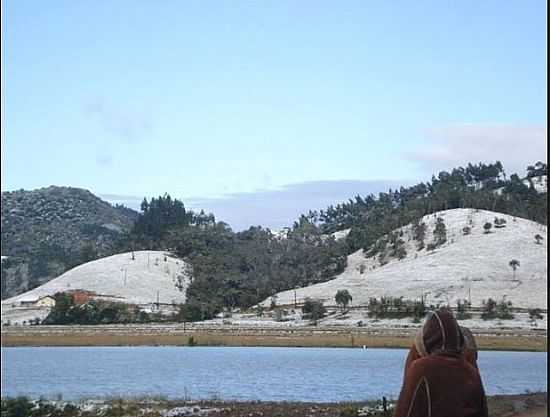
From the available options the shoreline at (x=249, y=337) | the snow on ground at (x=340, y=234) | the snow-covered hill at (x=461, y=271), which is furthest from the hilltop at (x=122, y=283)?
the snow on ground at (x=340, y=234)

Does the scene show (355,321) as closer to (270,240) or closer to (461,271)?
(461,271)

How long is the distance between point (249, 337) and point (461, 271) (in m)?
41.1

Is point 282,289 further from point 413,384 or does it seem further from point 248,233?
point 413,384

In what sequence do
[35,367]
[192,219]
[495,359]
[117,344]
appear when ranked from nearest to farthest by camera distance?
[35,367] < [495,359] < [117,344] < [192,219]

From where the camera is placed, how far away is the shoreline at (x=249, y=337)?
64.1 meters

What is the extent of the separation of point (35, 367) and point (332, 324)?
47831 millimetres

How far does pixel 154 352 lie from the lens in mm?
59656

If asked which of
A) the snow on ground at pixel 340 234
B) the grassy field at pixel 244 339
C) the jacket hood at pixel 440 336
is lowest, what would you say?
the jacket hood at pixel 440 336

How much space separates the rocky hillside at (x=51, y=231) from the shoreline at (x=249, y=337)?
5.52 meters

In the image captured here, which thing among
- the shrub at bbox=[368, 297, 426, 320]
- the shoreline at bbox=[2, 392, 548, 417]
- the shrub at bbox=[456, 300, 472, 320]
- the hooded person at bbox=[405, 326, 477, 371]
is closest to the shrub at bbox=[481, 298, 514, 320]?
the shrub at bbox=[456, 300, 472, 320]

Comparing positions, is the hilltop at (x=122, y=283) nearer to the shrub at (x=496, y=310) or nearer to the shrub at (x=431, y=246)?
the shrub at (x=431, y=246)

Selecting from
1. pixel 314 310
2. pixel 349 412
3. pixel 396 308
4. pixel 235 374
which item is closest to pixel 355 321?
pixel 396 308

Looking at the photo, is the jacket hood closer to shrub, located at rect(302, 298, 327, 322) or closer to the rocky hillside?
the rocky hillside

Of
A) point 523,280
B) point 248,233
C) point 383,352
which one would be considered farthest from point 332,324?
point 248,233
